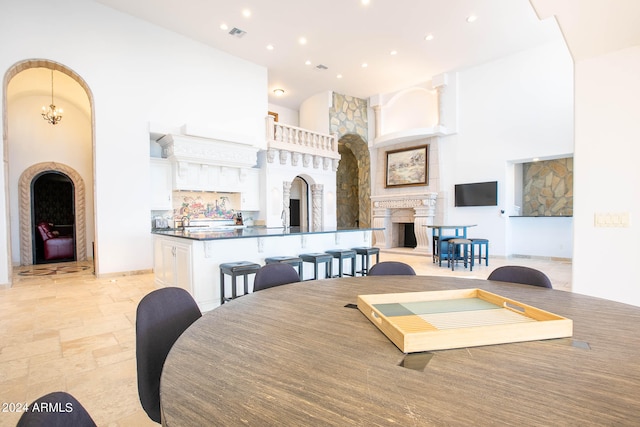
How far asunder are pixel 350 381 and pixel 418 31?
304 inches

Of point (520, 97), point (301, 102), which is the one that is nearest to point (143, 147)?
point (301, 102)

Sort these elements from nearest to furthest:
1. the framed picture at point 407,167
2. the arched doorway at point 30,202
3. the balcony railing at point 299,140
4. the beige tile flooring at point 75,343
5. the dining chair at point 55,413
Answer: the dining chair at point 55,413 < the beige tile flooring at point 75,343 < the arched doorway at point 30,202 < the balcony railing at point 299,140 < the framed picture at point 407,167

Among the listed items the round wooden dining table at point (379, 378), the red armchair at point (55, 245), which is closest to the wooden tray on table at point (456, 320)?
the round wooden dining table at point (379, 378)

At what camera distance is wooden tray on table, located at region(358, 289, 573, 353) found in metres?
0.94

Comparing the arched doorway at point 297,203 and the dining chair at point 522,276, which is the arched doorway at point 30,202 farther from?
the dining chair at point 522,276

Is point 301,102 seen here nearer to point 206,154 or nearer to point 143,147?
point 206,154

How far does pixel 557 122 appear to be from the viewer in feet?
22.9

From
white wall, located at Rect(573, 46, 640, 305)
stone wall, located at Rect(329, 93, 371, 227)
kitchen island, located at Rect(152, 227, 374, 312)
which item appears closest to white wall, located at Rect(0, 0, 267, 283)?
kitchen island, located at Rect(152, 227, 374, 312)

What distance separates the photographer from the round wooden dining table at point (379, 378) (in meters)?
0.64

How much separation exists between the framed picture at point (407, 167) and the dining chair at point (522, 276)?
7.54 meters

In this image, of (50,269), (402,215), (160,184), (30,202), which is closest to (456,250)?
(402,215)

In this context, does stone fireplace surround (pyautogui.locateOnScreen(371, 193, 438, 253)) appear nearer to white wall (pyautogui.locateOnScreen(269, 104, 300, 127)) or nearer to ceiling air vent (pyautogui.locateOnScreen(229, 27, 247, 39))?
white wall (pyautogui.locateOnScreen(269, 104, 300, 127))

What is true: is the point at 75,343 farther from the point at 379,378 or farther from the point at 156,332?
the point at 379,378

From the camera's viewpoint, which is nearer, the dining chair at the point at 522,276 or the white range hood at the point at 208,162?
the dining chair at the point at 522,276
